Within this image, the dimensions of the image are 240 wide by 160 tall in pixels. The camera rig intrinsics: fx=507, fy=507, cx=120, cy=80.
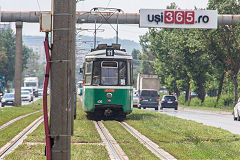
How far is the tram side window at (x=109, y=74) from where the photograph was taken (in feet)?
79.8

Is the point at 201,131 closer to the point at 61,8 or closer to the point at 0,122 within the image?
the point at 0,122

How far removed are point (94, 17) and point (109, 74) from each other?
10.8 m

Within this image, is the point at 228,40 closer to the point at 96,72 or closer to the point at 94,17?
the point at 94,17

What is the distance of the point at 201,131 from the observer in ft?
62.3

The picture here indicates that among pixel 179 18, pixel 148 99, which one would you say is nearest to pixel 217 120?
pixel 179 18

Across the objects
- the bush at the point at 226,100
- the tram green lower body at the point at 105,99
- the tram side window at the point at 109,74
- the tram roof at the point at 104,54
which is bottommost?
the bush at the point at 226,100

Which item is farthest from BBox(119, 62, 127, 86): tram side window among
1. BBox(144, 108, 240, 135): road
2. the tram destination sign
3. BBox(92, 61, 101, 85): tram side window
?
the tram destination sign

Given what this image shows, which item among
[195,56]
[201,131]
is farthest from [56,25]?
[195,56]

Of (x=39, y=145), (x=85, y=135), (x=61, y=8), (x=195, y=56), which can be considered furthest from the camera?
(x=195, y=56)

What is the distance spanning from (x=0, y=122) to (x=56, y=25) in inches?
679

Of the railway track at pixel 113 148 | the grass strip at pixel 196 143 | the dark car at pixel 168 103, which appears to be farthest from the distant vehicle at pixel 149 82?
the railway track at pixel 113 148

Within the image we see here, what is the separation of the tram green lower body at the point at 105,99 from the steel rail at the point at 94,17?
917 centimetres

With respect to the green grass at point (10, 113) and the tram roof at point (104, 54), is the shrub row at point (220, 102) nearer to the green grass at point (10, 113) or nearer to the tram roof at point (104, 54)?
the green grass at point (10, 113)

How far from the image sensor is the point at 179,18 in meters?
30.7
